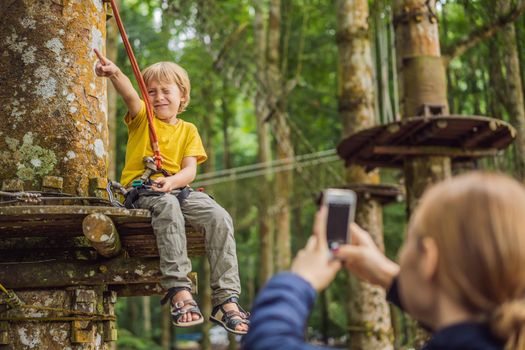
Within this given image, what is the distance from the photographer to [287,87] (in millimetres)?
16266

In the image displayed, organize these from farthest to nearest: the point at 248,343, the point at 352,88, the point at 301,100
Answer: the point at 301,100
the point at 352,88
the point at 248,343

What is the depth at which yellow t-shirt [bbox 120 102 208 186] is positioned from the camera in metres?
4.14

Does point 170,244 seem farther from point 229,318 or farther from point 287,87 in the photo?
point 287,87

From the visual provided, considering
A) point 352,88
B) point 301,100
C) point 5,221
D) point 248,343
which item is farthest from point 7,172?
point 301,100

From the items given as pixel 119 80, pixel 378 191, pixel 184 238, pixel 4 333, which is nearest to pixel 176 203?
pixel 184 238

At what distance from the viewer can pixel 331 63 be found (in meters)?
20.8

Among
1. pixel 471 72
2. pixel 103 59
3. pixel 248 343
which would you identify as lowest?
pixel 248 343

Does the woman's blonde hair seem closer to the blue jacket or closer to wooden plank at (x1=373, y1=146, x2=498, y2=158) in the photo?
the blue jacket

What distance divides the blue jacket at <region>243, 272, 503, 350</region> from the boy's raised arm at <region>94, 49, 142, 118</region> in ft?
7.88

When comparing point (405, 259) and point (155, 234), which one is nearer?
point (405, 259)

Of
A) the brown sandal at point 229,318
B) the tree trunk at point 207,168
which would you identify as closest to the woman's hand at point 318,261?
the brown sandal at point 229,318

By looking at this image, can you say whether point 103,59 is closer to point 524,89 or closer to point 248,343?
point 248,343

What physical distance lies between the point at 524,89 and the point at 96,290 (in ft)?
39.6

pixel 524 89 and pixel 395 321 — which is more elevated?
pixel 524 89
